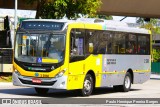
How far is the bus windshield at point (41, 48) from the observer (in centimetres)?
1745

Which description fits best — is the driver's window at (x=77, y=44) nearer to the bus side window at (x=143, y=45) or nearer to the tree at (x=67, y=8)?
the bus side window at (x=143, y=45)

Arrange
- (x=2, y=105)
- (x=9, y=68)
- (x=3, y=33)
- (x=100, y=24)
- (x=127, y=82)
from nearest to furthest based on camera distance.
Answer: (x=2, y=105), (x=100, y=24), (x=127, y=82), (x=9, y=68), (x=3, y=33)

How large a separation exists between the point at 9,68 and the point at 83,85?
1215 centimetres

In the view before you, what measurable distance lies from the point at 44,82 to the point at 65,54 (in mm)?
1256

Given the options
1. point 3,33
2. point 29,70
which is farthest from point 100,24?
point 3,33

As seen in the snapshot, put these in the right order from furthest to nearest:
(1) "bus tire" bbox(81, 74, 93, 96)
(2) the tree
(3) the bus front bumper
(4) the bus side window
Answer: (2) the tree → (4) the bus side window → (1) "bus tire" bbox(81, 74, 93, 96) → (3) the bus front bumper

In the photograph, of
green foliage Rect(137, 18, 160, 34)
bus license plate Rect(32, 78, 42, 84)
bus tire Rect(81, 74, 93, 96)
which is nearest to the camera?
bus license plate Rect(32, 78, 42, 84)

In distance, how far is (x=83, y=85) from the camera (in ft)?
60.2

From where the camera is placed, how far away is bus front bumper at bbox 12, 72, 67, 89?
17.3 meters

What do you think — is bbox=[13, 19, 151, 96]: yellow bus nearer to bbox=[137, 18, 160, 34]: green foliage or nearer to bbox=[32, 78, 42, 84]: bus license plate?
bbox=[32, 78, 42, 84]: bus license plate

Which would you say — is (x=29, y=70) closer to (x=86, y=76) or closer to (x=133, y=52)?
(x=86, y=76)

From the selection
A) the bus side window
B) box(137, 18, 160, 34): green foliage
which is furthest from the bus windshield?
box(137, 18, 160, 34): green foliage

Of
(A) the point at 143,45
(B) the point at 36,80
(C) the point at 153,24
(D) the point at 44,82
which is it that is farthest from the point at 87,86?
(C) the point at 153,24

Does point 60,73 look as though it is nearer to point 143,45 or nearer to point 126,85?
point 126,85
